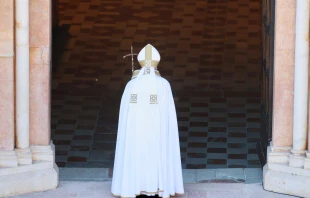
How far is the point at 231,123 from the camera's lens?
14.3m

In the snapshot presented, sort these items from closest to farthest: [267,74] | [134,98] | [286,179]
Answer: [134,98]
[286,179]
[267,74]

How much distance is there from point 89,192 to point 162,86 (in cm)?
139

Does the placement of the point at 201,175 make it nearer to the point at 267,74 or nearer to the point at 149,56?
the point at 267,74

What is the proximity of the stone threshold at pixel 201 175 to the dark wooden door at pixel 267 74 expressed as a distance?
0.25m

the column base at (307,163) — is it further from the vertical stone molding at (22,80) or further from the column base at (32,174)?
the vertical stone molding at (22,80)

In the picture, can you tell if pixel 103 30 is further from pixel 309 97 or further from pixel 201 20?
Answer: pixel 309 97

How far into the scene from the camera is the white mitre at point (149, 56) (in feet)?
34.2

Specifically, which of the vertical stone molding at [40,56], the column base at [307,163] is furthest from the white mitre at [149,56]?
the column base at [307,163]

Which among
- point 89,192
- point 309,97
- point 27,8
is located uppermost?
point 27,8

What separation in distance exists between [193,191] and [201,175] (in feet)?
2.84

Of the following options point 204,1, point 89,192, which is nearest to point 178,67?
point 204,1

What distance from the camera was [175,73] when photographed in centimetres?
1584

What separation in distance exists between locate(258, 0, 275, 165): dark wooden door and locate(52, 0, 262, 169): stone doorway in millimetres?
871

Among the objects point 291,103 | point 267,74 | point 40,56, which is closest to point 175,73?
point 267,74
